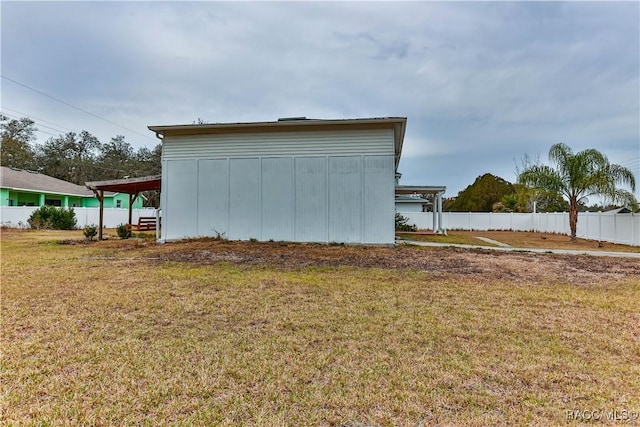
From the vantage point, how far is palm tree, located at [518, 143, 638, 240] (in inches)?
576

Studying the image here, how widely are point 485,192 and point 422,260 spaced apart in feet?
91.7

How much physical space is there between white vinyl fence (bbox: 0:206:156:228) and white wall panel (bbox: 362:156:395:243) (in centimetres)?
2004

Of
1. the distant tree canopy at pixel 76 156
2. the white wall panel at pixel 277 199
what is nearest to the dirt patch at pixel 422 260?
the white wall panel at pixel 277 199

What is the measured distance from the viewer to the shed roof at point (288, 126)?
451 inches

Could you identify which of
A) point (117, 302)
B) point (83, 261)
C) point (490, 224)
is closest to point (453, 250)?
point (117, 302)

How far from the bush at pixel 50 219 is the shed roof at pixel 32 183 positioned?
5500 millimetres

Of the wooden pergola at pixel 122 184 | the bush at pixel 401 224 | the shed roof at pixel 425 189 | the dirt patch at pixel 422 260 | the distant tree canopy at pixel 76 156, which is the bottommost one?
the dirt patch at pixel 422 260

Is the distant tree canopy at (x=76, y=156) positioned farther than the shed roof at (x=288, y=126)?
Yes

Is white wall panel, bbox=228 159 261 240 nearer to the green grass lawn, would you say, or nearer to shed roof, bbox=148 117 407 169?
shed roof, bbox=148 117 407 169

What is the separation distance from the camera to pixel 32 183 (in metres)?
25.1

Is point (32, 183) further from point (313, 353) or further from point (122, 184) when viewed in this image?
point (313, 353)

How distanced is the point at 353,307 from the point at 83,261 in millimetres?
7413

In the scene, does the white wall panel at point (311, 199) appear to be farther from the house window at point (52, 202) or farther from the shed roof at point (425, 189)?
the house window at point (52, 202)

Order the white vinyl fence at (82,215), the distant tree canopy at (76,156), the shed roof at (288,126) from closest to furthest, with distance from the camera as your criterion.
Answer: the shed roof at (288,126)
the white vinyl fence at (82,215)
the distant tree canopy at (76,156)
